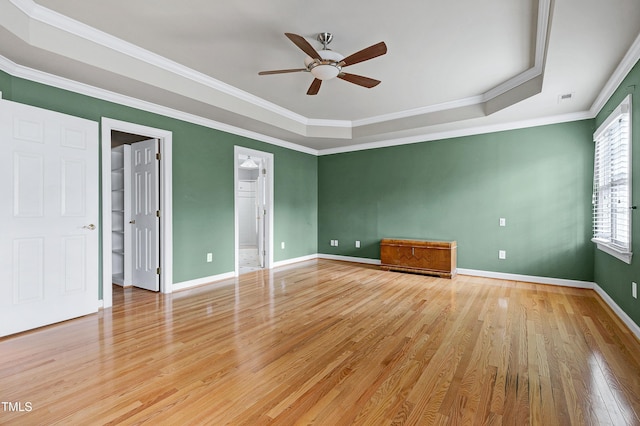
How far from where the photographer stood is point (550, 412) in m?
1.71

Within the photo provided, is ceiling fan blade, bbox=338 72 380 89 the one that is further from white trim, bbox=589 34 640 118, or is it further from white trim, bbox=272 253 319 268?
white trim, bbox=272 253 319 268

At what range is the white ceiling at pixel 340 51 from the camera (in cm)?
247

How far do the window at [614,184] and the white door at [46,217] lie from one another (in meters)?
5.29

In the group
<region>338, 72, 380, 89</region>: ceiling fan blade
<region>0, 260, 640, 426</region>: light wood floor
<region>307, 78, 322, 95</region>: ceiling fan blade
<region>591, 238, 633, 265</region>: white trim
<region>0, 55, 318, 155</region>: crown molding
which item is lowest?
<region>0, 260, 640, 426</region>: light wood floor

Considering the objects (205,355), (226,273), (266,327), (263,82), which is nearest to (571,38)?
(263,82)

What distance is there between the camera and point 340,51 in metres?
3.22

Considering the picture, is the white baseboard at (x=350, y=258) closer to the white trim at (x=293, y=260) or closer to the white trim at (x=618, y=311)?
the white trim at (x=293, y=260)

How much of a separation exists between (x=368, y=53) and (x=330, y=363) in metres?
2.53

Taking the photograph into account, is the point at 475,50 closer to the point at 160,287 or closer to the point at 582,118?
the point at 582,118

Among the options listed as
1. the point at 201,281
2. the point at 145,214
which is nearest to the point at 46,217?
the point at 145,214

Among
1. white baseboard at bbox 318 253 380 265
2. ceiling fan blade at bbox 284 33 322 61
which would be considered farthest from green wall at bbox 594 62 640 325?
white baseboard at bbox 318 253 380 265

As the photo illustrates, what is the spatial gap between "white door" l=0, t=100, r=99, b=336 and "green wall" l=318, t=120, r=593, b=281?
4505 millimetres

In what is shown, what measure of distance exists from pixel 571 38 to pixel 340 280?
383 centimetres

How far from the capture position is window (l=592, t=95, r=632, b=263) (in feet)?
9.77
